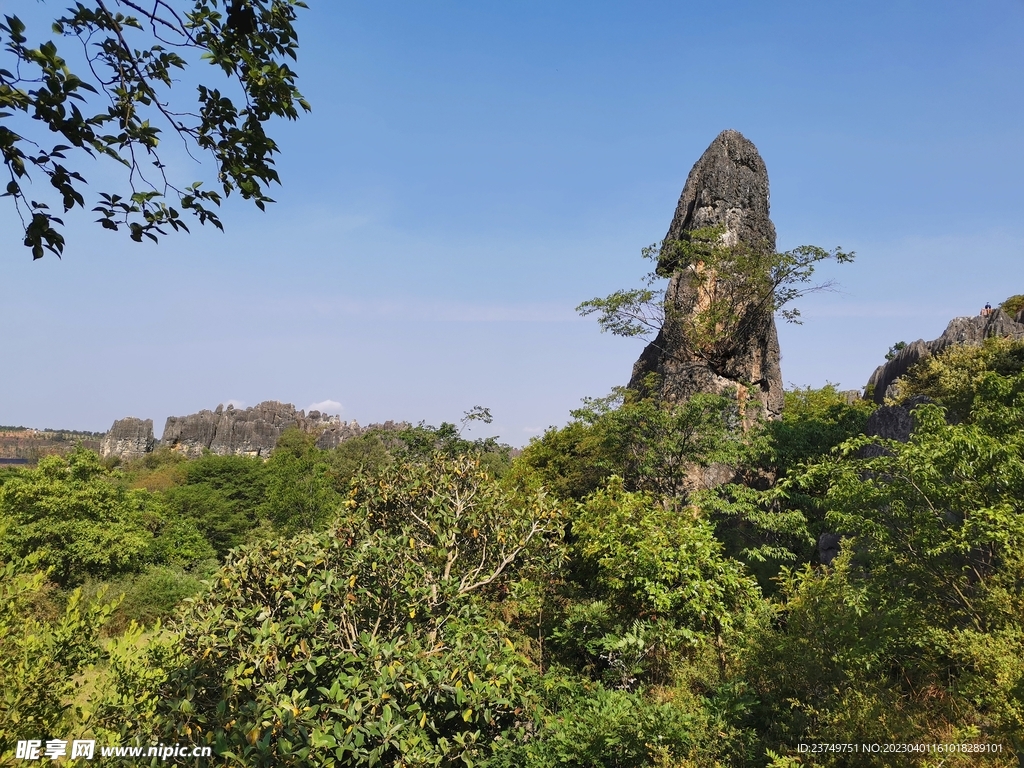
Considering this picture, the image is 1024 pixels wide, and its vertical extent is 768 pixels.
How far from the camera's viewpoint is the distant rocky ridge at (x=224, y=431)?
96.6m

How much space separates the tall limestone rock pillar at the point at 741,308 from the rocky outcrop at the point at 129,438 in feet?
353

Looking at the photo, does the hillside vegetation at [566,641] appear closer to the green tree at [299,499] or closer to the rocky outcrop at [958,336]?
the rocky outcrop at [958,336]

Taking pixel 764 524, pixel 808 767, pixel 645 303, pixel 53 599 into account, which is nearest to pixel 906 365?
pixel 645 303

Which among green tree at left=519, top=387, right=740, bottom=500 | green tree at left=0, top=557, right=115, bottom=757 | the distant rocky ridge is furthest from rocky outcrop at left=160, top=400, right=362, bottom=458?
green tree at left=0, top=557, right=115, bottom=757

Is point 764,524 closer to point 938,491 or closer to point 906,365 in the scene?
point 938,491

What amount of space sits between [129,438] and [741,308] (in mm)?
116290

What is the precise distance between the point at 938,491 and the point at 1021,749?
2.88 meters

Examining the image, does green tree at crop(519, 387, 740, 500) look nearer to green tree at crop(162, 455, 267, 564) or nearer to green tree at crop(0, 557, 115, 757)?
green tree at crop(0, 557, 115, 757)

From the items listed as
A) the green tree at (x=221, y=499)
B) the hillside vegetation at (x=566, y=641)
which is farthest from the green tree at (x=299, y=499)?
the hillside vegetation at (x=566, y=641)

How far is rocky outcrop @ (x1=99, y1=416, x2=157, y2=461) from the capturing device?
104 metres

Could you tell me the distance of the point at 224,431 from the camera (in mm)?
98375

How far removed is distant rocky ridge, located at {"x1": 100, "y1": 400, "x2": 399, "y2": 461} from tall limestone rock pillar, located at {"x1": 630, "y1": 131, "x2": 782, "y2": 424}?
2990 inches

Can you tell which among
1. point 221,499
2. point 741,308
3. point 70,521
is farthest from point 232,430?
point 741,308

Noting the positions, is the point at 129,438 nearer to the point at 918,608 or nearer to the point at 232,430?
the point at 232,430
